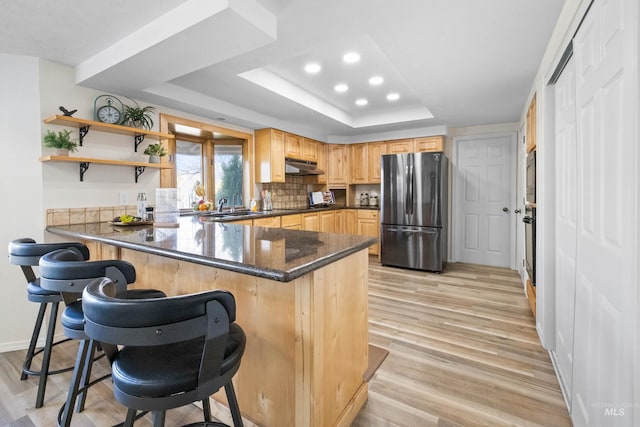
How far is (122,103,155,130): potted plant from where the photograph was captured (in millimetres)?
2672

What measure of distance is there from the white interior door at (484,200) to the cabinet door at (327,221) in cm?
203

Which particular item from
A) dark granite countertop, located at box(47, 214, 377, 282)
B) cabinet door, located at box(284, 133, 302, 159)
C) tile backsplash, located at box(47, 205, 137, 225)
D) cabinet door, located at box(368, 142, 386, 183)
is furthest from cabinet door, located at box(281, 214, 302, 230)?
dark granite countertop, located at box(47, 214, 377, 282)

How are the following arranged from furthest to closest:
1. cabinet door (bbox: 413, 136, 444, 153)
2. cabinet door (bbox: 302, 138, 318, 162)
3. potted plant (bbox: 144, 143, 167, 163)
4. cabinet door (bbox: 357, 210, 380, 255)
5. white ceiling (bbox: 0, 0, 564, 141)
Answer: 1. cabinet door (bbox: 357, 210, 380, 255)
2. cabinet door (bbox: 302, 138, 318, 162)
3. cabinet door (bbox: 413, 136, 444, 153)
4. potted plant (bbox: 144, 143, 167, 163)
5. white ceiling (bbox: 0, 0, 564, 141)

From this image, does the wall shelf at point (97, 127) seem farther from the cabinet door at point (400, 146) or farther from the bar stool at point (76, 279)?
the cabinet door at point (400, 146)

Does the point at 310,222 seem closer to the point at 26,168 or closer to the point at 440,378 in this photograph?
the point at 440,378

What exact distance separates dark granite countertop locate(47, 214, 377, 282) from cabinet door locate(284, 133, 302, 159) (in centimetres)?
288

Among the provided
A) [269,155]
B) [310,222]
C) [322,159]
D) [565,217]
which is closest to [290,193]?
[310,222]

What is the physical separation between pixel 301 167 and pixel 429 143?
6.91 feet

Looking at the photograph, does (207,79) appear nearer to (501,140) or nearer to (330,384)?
(330,384)

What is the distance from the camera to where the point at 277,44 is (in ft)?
6.81

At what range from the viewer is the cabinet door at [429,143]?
461cm

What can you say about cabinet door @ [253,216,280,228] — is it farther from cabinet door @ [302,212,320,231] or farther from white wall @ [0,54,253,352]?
white wall @ [0,54,253,352]

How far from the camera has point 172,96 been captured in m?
2.89

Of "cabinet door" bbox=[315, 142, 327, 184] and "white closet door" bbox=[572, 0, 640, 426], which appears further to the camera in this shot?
"cabinet door" bbox=[315, 142, 327, 184]
